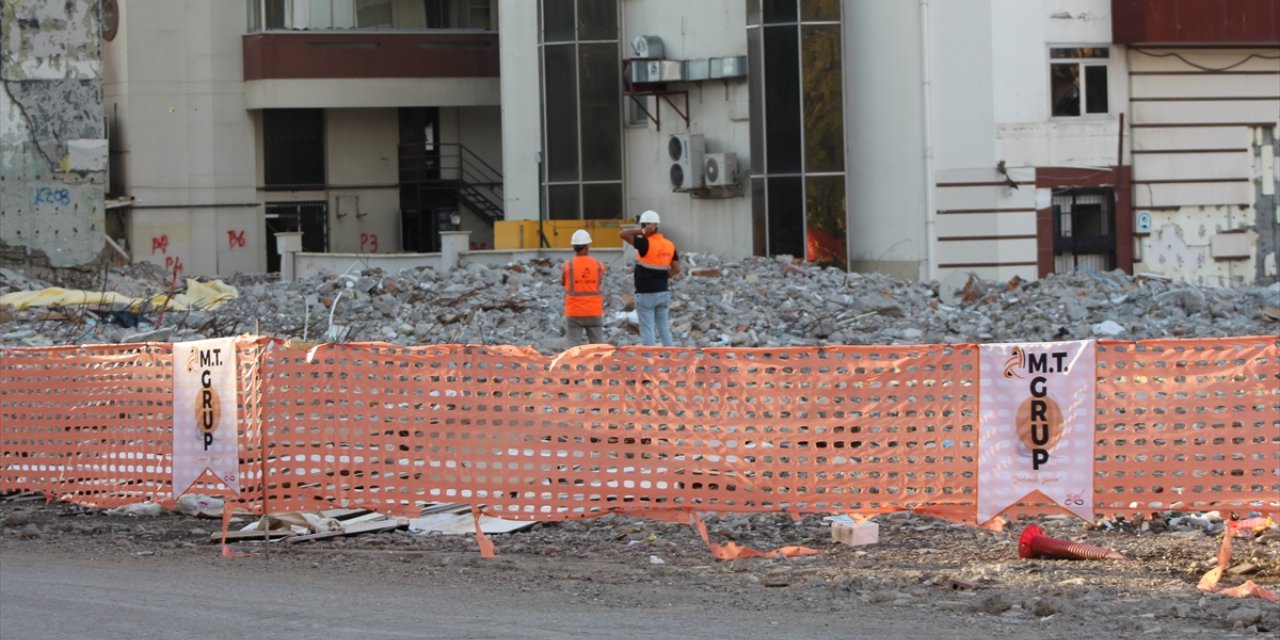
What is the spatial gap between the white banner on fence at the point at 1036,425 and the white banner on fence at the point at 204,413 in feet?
16.1

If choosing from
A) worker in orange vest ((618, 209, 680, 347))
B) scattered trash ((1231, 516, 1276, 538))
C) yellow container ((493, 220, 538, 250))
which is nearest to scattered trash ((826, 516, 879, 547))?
scattered trash ((1231, 516, 1276, 538))

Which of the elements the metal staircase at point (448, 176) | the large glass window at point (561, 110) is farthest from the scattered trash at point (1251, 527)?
the metal staircase at point (448, 176)

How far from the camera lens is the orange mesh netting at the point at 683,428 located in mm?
9422

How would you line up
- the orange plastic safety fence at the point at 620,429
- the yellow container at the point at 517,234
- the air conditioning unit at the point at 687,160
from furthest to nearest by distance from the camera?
the yellow container at the point at 517,234, the air conditioning unit at the point at 687,160, the orange plastic safety fence at the point at 620,429

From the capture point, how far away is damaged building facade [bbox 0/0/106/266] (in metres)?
33.8

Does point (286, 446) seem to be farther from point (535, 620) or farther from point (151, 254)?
point (151, 254)

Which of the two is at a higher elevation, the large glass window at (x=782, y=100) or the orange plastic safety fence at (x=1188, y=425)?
the large glass window at (x=782, y=100)

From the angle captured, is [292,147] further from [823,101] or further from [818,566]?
[818,566]

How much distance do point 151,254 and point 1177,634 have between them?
32550mm

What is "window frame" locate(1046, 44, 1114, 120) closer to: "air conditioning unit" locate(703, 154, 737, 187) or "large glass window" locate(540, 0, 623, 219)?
"air conditioning unit" locate(703, 154, 737, 187)

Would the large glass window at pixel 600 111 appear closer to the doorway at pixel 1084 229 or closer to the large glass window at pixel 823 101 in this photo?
the large glass window at pixel 823 101

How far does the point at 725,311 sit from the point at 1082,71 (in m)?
8.51

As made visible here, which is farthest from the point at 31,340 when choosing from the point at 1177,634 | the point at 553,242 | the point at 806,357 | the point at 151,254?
the point at 1177,634

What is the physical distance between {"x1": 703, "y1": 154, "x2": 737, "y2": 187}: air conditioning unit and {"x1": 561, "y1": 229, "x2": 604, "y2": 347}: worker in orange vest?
13005mm
